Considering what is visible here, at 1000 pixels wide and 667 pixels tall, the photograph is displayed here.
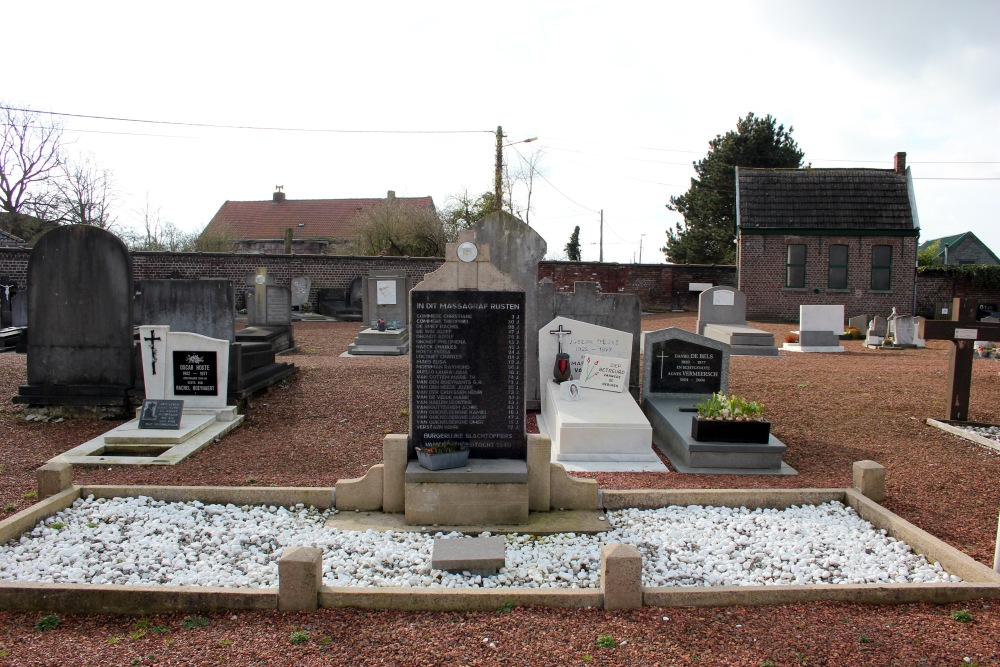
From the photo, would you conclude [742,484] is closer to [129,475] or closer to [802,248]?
[129,475]

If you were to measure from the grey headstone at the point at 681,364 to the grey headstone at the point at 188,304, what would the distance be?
6797 mm

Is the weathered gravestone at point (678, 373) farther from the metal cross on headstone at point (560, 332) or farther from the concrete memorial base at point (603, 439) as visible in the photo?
the metal cross on headstone at point (560, 332)

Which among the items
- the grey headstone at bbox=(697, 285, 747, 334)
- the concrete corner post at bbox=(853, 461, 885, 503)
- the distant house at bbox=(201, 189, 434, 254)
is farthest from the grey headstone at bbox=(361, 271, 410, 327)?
the distant house at bbox=(201, 189, 434, 254)

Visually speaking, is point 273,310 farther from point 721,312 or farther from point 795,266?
point 795,266

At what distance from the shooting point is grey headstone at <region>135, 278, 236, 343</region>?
1080 centimetres

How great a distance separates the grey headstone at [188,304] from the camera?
35.4ft

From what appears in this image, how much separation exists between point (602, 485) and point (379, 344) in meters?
9.70

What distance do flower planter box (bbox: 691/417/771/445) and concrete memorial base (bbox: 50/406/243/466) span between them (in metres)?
5.20

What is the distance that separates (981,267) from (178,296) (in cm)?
2917

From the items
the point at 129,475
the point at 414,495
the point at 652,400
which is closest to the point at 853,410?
the point at 652,400

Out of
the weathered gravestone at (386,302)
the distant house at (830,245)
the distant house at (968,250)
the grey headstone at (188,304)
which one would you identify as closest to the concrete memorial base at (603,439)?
the grey headstone at (188,304)

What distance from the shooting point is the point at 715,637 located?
333 centimetres

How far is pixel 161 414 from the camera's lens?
723 cm

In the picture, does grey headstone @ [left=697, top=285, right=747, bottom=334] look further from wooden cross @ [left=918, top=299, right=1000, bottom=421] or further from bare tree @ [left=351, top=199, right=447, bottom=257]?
bare tree @ [left=351, top=199, right=447, bottom=257]
